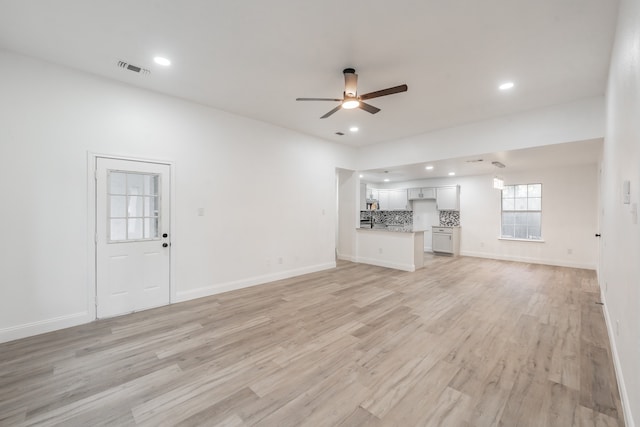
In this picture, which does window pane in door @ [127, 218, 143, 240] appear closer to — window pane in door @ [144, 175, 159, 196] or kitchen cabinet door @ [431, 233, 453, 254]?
window pane in door @ [144, 175, 159, 196]

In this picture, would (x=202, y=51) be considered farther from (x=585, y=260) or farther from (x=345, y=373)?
(x=585, y=260)

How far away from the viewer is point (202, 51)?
9.57 feet

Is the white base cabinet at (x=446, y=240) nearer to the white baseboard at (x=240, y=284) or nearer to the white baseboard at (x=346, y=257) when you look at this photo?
the white baseboard at (x=346, y=257)

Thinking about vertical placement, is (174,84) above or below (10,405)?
above

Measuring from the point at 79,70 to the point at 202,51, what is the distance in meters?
1.72

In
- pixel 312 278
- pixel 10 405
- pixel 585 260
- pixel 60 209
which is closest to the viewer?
pixel 10 405

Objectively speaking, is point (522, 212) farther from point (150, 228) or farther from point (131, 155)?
point (131, 155)

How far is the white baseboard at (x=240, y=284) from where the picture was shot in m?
4.18

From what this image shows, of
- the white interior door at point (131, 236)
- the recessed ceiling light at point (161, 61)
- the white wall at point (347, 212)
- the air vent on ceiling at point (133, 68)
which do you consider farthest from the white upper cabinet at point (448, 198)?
the air vent on ceiling at point (133, 68)

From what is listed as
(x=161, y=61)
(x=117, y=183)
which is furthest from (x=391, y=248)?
(x=161, y=61)

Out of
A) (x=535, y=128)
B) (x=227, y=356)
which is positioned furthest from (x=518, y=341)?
(x=535, y=128)

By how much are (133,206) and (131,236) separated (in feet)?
1.37

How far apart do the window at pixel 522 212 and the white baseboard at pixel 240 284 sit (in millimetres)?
5775

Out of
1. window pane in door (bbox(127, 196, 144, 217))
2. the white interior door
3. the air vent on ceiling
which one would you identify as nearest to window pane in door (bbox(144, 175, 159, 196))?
the white interior door
